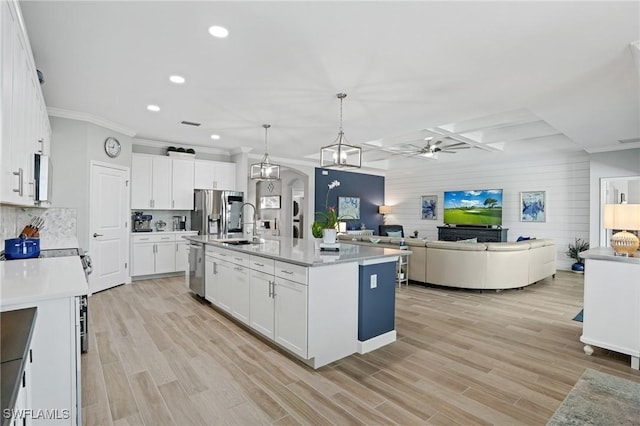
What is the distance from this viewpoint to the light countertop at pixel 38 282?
141 centimetres

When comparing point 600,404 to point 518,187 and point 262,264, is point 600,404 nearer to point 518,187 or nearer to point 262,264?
point 262,264

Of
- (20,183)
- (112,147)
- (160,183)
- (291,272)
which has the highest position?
(112,147)

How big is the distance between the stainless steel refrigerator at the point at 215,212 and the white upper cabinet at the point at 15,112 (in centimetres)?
390

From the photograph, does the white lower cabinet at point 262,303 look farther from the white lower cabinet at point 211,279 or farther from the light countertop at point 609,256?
the light countertop at point 609,256

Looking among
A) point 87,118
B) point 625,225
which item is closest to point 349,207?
point 87,118

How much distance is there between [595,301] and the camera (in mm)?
3010

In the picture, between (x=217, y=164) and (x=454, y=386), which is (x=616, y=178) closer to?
(x=454, y=386)

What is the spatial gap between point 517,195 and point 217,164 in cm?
732

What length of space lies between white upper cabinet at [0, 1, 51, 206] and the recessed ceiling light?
3.89ft

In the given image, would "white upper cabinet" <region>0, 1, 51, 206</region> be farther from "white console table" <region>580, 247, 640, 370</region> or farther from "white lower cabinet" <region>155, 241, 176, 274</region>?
"white console table" <region>580, 247, 640, 370</region>

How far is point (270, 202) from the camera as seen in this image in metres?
11.3

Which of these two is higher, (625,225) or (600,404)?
(625,225)

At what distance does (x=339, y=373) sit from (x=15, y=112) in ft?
9.52

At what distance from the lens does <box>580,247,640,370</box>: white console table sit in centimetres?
280
